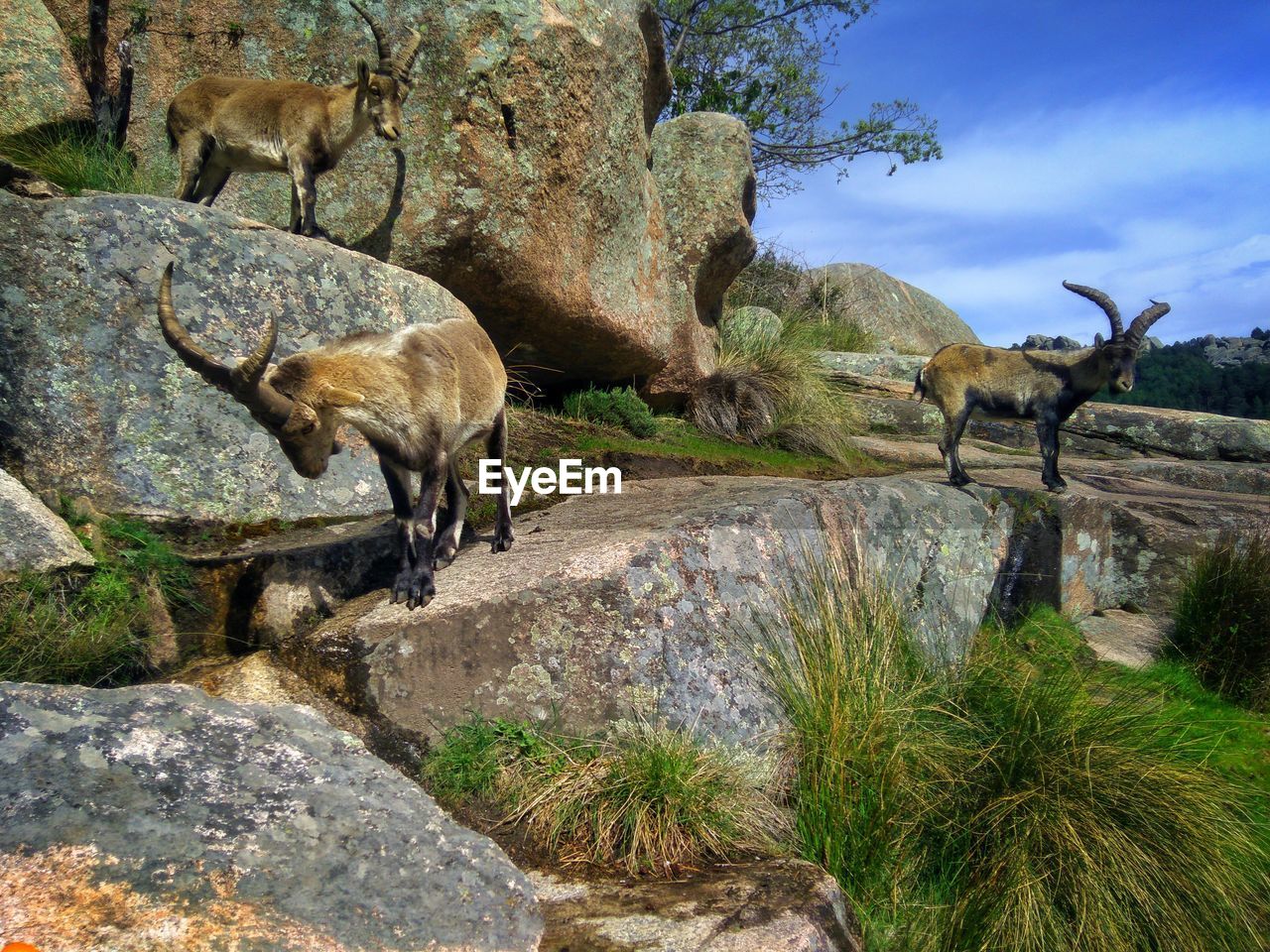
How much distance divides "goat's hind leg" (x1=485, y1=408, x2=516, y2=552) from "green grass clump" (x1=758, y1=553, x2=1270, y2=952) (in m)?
1.56

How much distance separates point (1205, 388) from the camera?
74.5 ft

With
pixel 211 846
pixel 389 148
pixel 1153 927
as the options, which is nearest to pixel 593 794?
pixel 211 846

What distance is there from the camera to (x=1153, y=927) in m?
4.00

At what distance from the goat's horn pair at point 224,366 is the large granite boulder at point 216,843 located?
4.13 ft

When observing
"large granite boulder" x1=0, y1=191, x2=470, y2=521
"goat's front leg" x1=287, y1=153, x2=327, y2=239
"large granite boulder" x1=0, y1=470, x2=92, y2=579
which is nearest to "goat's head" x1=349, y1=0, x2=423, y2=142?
"goat's front leg" x1=287, y1=153, x2=327, y2=239

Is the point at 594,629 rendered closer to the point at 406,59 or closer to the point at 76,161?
the point at 406,59

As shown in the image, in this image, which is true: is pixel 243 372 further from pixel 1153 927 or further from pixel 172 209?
pixel 1153 927

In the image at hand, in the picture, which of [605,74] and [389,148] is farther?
[605,74]

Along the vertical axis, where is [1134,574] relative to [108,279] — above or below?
below

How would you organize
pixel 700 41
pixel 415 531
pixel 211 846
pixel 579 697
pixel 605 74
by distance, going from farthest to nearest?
pixel 700 41 < pixel 605 74 < pixel 415 531 < pixel 579 697 < pixel 211 846

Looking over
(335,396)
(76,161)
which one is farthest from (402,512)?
(76,161)

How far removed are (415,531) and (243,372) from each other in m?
1.08

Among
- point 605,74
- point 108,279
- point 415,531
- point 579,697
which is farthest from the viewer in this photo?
point 605,74

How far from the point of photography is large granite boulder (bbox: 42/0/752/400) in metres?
7.46
